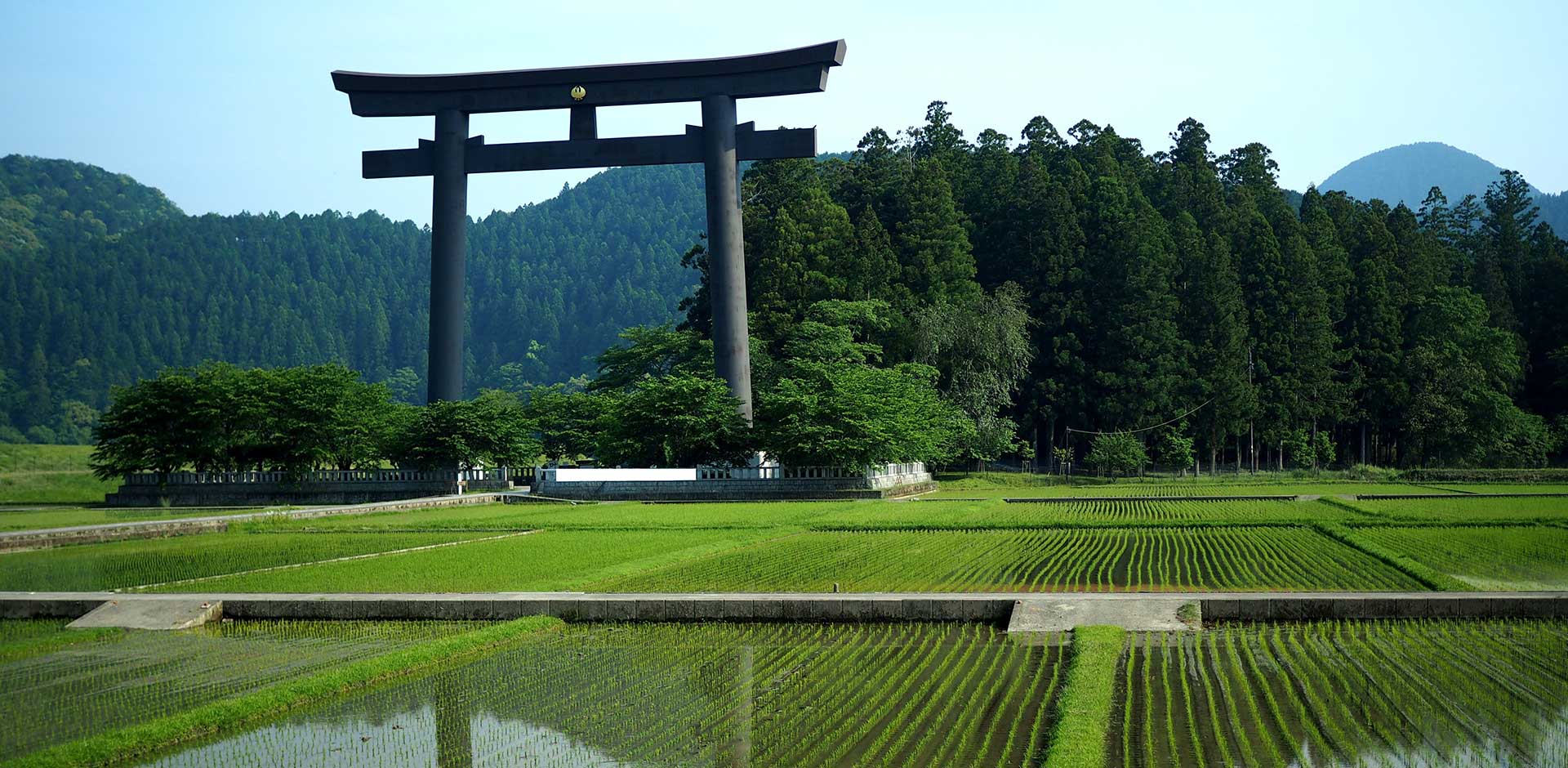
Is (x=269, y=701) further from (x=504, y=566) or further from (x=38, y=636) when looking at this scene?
(x=504, y=566)

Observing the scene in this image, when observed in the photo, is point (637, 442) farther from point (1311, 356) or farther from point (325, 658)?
point (1311, 356)

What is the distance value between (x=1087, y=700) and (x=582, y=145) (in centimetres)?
3208

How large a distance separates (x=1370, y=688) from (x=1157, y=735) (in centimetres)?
231

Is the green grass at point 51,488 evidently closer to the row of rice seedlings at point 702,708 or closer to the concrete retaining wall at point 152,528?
the concrete retaining wall at point 152,528

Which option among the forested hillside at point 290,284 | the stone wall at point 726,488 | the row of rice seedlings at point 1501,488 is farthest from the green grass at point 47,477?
the row of rice seedlings at point 1501,488

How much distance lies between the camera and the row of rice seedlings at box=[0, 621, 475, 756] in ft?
31.4

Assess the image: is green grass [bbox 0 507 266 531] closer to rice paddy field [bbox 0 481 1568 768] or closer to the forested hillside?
rice paddy field [bbox 0 481 1568 768]

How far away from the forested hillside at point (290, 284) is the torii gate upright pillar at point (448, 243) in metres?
69.3

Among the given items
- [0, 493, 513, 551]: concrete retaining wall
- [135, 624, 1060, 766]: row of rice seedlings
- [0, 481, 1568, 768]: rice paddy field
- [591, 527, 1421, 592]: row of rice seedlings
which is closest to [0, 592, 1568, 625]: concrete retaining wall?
[0, 481, 1568, 768]: rice paddy field

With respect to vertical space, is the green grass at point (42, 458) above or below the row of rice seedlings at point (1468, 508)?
above

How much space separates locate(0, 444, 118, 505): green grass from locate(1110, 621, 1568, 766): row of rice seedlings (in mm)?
34215

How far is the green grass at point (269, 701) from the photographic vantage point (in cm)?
850

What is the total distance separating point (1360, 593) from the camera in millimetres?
13672

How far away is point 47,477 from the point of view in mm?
49312
